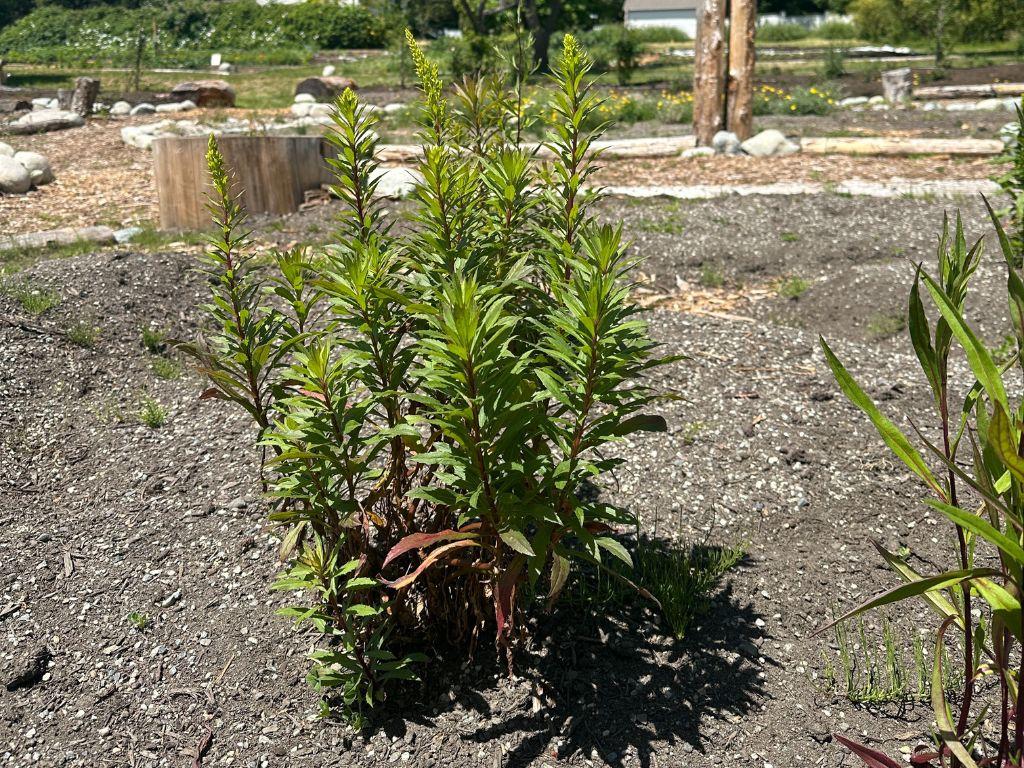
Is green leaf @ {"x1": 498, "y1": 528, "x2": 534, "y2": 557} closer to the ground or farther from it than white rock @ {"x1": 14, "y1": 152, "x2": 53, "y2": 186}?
Result: closer to the ground

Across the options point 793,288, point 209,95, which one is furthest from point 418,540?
point 209,95

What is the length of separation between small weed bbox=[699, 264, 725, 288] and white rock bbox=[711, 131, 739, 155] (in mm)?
5241

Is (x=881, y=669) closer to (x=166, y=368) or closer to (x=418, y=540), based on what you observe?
(x=418, y=540)

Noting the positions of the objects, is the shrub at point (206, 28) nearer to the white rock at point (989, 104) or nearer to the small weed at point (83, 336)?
the white rock at point (989, 104)

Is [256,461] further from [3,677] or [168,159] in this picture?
[168,159]

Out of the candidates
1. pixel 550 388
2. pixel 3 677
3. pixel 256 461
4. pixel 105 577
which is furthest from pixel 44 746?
pixel 550 388

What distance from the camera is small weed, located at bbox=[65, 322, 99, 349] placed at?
4.82 metres

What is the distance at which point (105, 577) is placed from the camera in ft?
10.2

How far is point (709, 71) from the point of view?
11.6m

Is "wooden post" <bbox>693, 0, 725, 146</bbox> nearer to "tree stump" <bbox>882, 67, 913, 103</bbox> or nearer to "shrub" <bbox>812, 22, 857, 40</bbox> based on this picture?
"tree stump" <bbox>882, 67, 913, 103</bbox>

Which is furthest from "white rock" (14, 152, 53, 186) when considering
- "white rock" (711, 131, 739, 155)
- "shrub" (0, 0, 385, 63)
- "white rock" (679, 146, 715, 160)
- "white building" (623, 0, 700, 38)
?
"white building" (623, 0, 700, 38)

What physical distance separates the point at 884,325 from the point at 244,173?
567cm

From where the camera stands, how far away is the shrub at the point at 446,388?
6.66ft

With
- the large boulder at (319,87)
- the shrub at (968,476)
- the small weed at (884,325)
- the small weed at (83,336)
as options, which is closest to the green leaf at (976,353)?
the shrub at (968,476)
